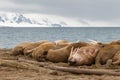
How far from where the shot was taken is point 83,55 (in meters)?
14.7

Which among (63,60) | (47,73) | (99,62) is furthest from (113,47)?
(47,73)

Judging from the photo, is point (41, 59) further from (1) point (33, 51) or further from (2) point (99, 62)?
(2) point (99, 62)

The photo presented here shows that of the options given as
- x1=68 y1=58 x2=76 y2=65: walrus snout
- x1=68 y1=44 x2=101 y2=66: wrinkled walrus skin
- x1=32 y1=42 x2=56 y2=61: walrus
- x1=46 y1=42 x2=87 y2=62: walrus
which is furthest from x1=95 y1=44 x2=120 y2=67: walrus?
x1=32 y1=42 x2=56 y2=61: walrus

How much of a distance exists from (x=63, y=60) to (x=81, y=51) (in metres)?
1.01

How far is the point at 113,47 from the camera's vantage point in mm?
14719

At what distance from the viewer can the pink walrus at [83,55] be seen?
47.6ft

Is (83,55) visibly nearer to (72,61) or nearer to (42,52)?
(72,61)

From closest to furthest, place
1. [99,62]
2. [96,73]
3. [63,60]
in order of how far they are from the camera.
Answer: [96,73] → [99,62] → [63,60]

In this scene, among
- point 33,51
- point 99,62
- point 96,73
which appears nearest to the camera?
point 96,73

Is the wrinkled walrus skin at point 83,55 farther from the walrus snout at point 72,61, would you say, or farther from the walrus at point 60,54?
the walrus at point 60,54


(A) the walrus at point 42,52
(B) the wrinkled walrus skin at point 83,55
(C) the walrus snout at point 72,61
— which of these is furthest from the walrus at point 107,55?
(A) the walrus at point 42,52

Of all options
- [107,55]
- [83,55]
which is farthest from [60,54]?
[107,55]

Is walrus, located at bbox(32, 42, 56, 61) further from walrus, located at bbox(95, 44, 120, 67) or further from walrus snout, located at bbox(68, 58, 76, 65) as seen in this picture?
walrus, located at bbox(95, 44, 120, 67)

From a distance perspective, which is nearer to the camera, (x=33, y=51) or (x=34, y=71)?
(x=34, y=71)
